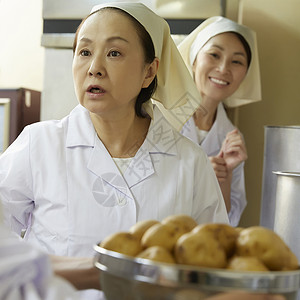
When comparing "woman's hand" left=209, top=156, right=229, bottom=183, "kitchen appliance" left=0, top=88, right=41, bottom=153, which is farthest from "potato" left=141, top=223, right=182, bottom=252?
"kitchen appliance" left=0, top=88, right=41, bottom=153

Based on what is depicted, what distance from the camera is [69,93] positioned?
2461 mm

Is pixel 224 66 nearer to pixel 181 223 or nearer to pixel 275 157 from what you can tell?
pixel 275 157

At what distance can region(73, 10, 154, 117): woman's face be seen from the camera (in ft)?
4.62

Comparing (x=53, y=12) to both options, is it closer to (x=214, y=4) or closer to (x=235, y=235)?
(x=214, y=4)

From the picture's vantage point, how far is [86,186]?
140 cm

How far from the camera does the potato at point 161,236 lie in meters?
0.73

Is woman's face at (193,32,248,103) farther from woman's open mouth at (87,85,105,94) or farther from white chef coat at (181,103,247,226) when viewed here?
woman's open mouth at (87,85,105,94)

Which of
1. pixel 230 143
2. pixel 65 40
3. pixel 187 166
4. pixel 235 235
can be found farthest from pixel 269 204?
pixel 235 235

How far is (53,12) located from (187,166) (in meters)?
1.28

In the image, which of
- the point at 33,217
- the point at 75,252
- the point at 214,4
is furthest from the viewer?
the point at 214,4

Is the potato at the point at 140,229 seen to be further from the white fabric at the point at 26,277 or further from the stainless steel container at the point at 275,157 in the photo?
the stainless steel container at the point at 275,157

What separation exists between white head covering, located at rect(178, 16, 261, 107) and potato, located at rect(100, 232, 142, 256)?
5.57 ft

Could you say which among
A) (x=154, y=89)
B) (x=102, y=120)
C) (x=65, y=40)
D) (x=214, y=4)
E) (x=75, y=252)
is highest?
(x=214, y=4)

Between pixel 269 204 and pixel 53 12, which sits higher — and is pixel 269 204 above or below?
below
